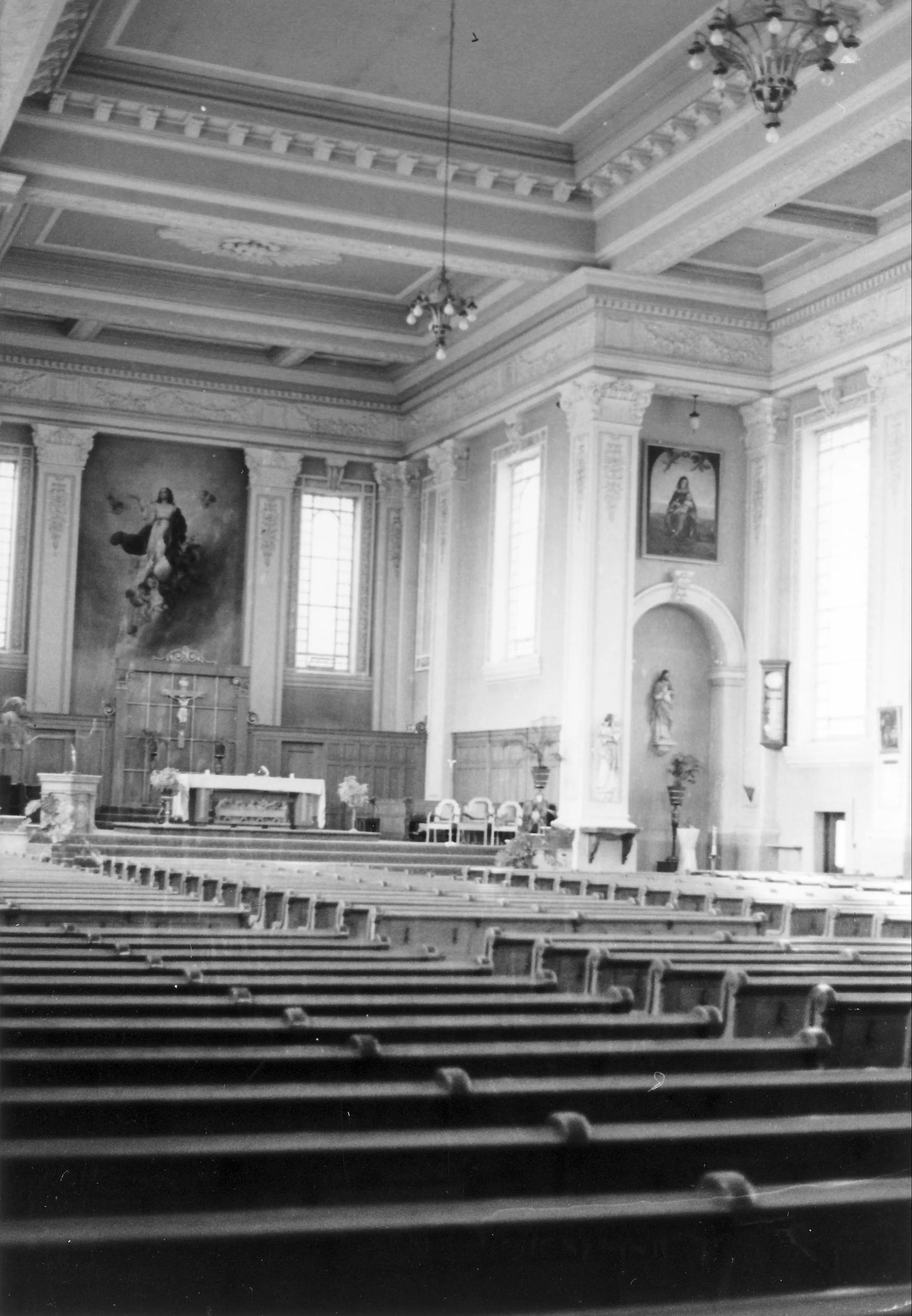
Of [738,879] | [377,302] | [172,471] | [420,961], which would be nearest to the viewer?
[420,961]

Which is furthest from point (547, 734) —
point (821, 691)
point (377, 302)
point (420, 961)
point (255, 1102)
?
point (255, 1102)

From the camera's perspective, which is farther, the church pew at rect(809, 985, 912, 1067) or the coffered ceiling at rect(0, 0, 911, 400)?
the coffered ceiling at rect(0, 0, 911, 400)

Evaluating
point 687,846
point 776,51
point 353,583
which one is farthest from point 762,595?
point 776,51

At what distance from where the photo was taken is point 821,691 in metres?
21.0

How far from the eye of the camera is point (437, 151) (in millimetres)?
18750

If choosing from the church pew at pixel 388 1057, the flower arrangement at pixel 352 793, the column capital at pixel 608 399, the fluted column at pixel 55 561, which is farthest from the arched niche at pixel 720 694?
the church pew at pixel 388 1057

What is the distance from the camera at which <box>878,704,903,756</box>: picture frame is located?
18.7 metres

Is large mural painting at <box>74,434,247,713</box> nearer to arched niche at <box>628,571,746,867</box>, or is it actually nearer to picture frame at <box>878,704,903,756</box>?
arched niche at <box>628,571,746,867</box>

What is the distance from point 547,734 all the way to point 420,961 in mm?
15761

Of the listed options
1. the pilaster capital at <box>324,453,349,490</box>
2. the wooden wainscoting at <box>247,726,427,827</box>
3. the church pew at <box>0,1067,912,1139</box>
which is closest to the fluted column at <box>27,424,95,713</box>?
the wooden wainscoting at <box>247,726,427,827</box>

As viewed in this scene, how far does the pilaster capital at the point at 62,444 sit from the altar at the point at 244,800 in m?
5.79

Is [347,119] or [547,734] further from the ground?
[347,119]

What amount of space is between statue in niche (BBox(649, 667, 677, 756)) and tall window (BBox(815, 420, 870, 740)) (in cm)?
200

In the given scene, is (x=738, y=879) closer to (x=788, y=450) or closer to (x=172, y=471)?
(x=788, y=450)
